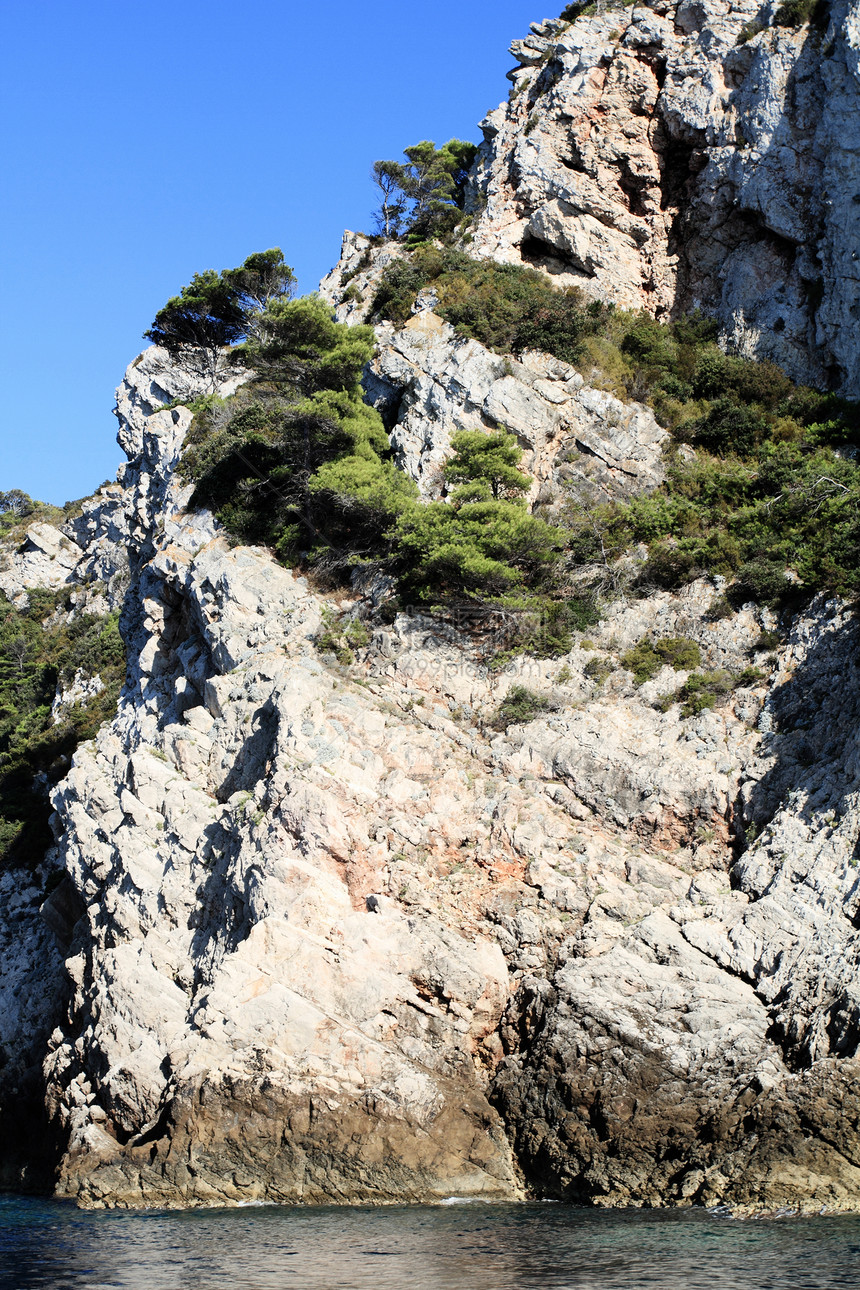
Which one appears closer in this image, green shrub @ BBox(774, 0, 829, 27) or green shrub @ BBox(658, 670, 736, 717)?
green shrub @ BBox(658, 670, 736, 717)

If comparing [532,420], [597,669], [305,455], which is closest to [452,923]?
[597,669]

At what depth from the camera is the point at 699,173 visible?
3472 centimetres

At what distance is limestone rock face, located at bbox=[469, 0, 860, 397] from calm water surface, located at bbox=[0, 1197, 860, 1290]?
23.7 m

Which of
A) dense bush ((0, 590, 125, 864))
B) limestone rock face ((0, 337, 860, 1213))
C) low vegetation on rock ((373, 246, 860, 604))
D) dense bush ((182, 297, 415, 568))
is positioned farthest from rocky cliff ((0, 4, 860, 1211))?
dense bush ((0, 590, 125, 864))

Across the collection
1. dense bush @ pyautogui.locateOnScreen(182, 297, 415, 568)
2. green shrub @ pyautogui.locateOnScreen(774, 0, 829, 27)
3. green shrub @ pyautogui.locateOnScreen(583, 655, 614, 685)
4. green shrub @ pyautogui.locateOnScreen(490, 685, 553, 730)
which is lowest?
green shrub @ pyautogui.locateOnScreen(490, 685, 553, 730)

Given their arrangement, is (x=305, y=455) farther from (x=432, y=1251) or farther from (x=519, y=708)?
(x=432, y=1251)

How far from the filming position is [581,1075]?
17750 mm

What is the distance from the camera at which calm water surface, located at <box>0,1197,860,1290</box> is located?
12.6 meters

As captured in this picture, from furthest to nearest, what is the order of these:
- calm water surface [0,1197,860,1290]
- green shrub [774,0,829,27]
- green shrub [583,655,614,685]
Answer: green shrub [774,0,829,27] < green shrub [583,655,614,685] < calm water surface [0,1197,860,1290]

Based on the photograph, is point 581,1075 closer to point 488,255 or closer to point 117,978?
point 117,978

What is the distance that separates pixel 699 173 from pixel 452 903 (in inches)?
1085

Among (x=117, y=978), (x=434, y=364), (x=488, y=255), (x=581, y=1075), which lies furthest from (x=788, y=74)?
(x=117, y=978)

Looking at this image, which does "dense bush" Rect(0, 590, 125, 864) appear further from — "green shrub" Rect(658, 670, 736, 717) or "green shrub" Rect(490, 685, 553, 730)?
"green shrub" Rect(658, 670, 736, 717)

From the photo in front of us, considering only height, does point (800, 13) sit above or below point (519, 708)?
above
